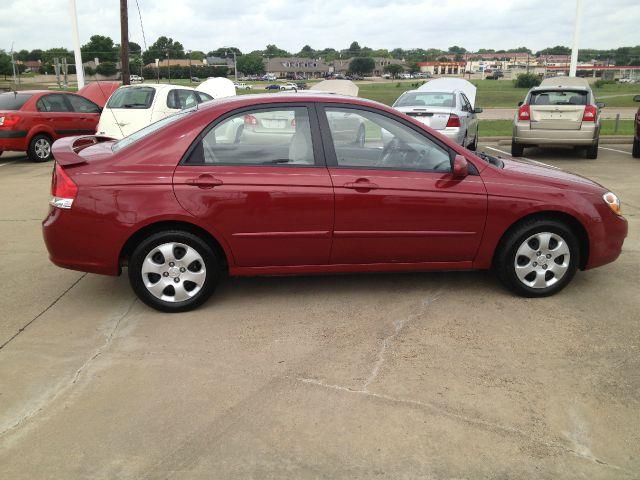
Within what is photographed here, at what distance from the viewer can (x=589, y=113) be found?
1196 centimetres

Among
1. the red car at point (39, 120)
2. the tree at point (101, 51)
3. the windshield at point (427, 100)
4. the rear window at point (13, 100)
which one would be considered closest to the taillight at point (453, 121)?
the windshield at point (427, 100)

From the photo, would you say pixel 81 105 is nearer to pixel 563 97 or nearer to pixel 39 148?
pixel 39 148

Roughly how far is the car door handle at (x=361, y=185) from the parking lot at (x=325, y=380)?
36.6 inches

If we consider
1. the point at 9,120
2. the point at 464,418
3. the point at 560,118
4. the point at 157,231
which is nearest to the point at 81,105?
the point at 9,120

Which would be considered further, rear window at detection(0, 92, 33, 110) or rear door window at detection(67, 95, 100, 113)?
rear door window at detection(67, 95, 100, 113)

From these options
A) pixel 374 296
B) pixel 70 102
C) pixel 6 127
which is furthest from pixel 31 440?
pixel 70 102

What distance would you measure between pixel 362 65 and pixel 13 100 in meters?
33.2

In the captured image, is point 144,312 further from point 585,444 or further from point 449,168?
point 585,444

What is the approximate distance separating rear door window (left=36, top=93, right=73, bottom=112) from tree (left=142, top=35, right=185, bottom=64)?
11985 mm

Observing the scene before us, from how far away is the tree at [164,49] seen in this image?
83.8 feet

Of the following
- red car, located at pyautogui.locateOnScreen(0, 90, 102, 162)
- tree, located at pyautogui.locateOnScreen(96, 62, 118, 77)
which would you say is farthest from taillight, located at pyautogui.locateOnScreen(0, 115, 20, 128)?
tree, located at pyautogui.locateOnScreen(96, 62, 118, 77)

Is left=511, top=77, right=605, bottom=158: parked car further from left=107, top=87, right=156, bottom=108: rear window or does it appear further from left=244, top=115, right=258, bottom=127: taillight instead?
left=244, top=115, right=258, bottom=127: taillight

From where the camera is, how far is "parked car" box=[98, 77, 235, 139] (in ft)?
38.4

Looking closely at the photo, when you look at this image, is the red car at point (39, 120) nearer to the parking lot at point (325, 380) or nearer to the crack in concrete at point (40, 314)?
the parking lot at point (325, 380)
